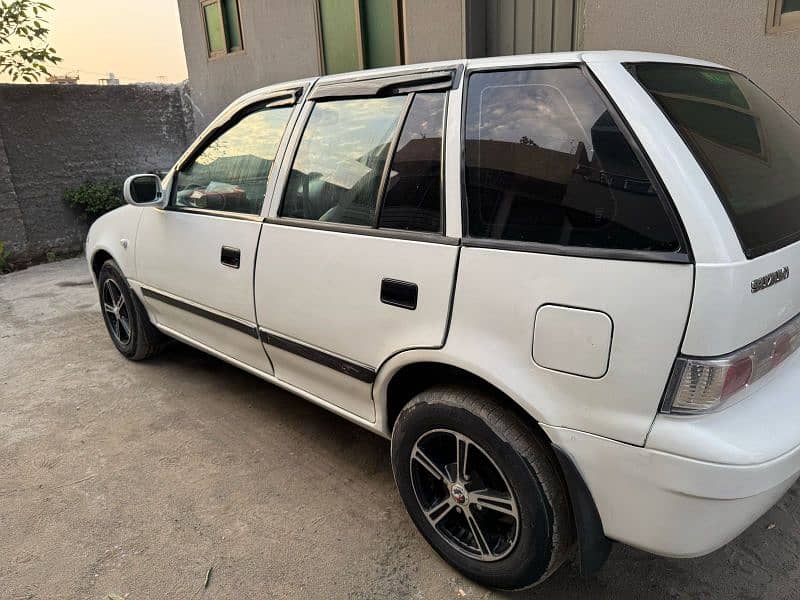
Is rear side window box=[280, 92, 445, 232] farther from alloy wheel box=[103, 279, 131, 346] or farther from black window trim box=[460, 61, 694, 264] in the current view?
alloy wheel box=[103, 279, 131, 346]

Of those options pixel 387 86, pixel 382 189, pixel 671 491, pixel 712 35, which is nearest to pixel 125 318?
pixel 382 189

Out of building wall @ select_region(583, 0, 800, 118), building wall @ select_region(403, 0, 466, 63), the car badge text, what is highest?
building wall @ select_region(403, 0, 466, 63)

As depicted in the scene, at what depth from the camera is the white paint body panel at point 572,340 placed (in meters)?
1.56

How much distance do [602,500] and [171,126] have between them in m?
8.94

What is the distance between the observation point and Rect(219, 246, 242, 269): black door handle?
2744 mm

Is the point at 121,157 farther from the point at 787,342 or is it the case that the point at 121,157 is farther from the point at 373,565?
the point at 787,342

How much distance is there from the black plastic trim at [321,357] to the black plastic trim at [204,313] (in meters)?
0.12

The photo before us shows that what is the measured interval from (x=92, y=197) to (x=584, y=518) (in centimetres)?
805

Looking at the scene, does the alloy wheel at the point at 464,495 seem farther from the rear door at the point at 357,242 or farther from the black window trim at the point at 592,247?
the black window trim at the point at 592,247

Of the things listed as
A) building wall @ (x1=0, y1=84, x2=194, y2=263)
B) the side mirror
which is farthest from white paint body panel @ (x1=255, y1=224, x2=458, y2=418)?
building wall @ (x1=0, y1=84, x2=194, y2=263)

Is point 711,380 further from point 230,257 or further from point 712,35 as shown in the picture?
point 712,35

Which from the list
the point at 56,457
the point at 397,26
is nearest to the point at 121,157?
the point at 397,26

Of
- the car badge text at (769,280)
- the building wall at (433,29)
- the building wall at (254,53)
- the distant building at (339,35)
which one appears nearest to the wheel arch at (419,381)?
the car badge text at (769,280)

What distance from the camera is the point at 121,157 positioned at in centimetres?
836
